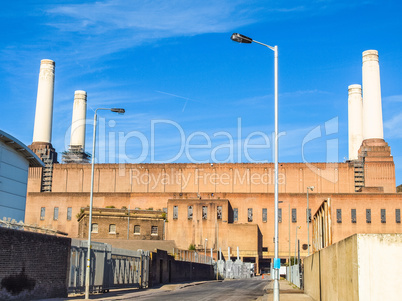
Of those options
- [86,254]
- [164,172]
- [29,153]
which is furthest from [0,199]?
[164,172]

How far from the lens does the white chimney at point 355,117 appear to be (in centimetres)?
11175

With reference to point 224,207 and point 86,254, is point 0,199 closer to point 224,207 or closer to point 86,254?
point 86,254

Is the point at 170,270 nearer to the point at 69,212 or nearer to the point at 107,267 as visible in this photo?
the point at 107,267

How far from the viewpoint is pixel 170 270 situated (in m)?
47.7

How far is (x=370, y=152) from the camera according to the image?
10381 centimetres

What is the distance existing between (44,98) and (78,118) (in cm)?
1090

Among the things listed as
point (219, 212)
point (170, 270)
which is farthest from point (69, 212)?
point (170, 270)

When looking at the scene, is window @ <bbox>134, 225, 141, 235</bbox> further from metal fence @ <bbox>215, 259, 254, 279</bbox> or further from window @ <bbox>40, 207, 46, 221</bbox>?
window @ <bbox>40, 207, 46, 221</bbox>

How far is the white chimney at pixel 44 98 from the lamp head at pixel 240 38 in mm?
96406

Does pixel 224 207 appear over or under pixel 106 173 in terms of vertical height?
under

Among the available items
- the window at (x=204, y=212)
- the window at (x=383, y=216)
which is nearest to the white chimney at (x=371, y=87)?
the window at (x=383, y=216)

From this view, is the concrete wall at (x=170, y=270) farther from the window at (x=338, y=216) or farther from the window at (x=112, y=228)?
the window at (x=338, y=216)

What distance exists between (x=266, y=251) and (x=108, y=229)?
32.5m

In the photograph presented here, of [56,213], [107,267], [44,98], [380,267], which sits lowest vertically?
[107,267]
